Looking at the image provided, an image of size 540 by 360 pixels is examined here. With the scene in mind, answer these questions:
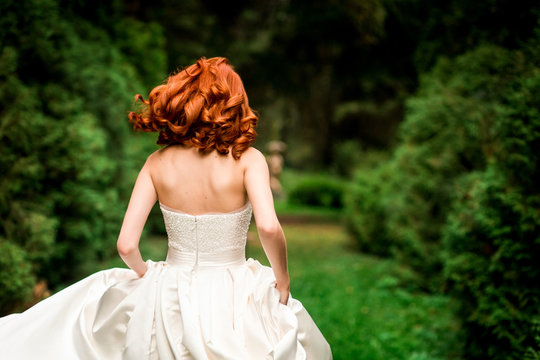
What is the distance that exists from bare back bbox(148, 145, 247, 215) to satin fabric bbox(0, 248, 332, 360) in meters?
0.30

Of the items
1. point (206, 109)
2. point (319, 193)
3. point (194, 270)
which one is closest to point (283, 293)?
point (194, 270)

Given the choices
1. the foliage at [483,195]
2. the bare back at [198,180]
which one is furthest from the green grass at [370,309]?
the bare back at [198,180]

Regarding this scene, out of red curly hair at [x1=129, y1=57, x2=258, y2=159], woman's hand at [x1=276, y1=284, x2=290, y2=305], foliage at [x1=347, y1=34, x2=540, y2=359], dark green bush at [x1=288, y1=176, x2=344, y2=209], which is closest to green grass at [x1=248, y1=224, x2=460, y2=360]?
foliage at [x1=347, y1=34, x2=540, y2=359]

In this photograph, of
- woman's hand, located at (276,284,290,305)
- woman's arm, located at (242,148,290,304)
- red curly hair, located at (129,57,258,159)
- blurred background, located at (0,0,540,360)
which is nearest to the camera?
woman's arm, located at (242,148,290,304)

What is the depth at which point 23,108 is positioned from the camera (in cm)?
520

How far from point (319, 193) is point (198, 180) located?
809 inches

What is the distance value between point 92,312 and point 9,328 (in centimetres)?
49

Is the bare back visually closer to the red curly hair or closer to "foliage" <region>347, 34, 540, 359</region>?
the red curly hair

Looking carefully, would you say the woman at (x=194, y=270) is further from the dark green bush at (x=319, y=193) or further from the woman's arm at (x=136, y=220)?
the dark green bush at (x=319, y=193)

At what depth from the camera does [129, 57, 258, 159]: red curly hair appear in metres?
2.83

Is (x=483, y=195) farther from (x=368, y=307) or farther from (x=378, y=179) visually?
(x=378, y=179)

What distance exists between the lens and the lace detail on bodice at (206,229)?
2.90 m

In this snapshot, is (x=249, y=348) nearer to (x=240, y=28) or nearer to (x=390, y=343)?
(x=390, y=343)

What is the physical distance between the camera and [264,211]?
2.72 m
